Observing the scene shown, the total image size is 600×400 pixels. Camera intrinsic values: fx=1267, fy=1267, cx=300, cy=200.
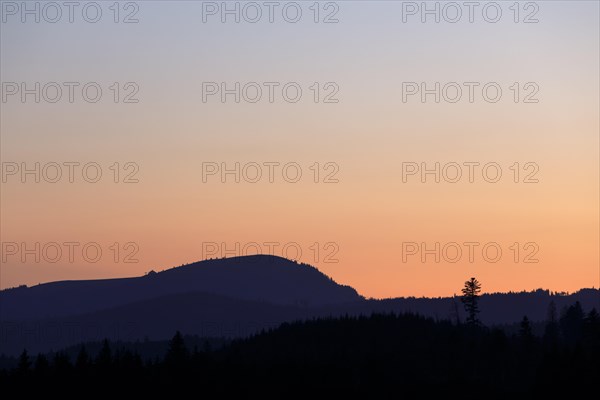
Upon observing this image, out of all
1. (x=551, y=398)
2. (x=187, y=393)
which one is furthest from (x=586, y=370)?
(x=187, y=393)

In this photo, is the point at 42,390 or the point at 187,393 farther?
the point at 187,393

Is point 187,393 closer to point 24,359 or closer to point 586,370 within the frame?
point 24,359

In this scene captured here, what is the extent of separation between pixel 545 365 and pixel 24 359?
3150 inches

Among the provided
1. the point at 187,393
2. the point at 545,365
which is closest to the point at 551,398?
the point at 545,365

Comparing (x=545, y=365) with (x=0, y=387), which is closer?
(x=0, y=387)

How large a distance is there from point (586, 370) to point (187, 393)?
61048mm

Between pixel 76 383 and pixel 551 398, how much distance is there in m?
71.0

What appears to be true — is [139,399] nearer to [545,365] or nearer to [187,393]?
[187,393]

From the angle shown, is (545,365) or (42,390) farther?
(545,365)

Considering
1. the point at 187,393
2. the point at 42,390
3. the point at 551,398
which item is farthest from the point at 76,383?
the point at 551,398

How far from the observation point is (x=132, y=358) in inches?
7707

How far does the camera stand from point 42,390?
18050cm

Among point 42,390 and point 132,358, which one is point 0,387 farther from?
point 132,358

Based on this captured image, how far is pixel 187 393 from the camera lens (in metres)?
198
